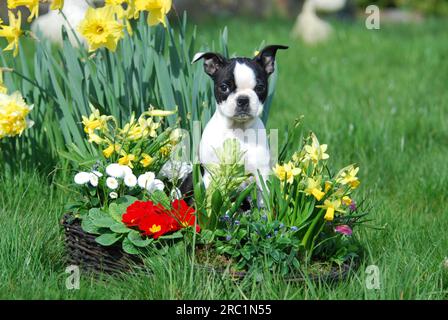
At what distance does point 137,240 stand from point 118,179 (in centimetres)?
28

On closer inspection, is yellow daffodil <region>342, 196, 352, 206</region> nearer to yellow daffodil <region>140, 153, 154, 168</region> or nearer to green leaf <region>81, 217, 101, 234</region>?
yellow daffodil <region>140, 153, 154, 168</region>

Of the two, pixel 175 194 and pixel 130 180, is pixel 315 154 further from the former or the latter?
pixel 130 180

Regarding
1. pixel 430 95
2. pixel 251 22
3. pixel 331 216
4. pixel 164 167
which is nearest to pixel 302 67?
pixel 430 95

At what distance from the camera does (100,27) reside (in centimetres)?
277

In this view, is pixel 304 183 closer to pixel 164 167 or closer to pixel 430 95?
pixel 164 167

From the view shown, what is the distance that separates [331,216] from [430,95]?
357 centimetres

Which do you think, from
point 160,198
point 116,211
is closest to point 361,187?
point 160,198

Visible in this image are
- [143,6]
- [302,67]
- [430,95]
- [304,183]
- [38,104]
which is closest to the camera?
[304,183]

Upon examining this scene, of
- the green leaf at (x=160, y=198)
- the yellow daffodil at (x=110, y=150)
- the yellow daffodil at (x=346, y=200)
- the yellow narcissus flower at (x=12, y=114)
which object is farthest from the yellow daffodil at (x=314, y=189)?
the yellow narcissus flower at (x=12, y=114)

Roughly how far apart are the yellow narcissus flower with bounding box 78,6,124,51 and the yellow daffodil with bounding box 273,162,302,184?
2.60ft

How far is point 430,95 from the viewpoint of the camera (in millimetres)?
5637

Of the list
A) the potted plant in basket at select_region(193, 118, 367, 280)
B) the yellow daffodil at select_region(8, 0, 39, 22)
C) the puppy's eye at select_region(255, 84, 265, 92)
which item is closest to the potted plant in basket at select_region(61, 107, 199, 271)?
the potted plant in basket at select_region(193, 118, 367, 280)

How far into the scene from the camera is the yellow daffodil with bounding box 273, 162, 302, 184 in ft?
7.97
